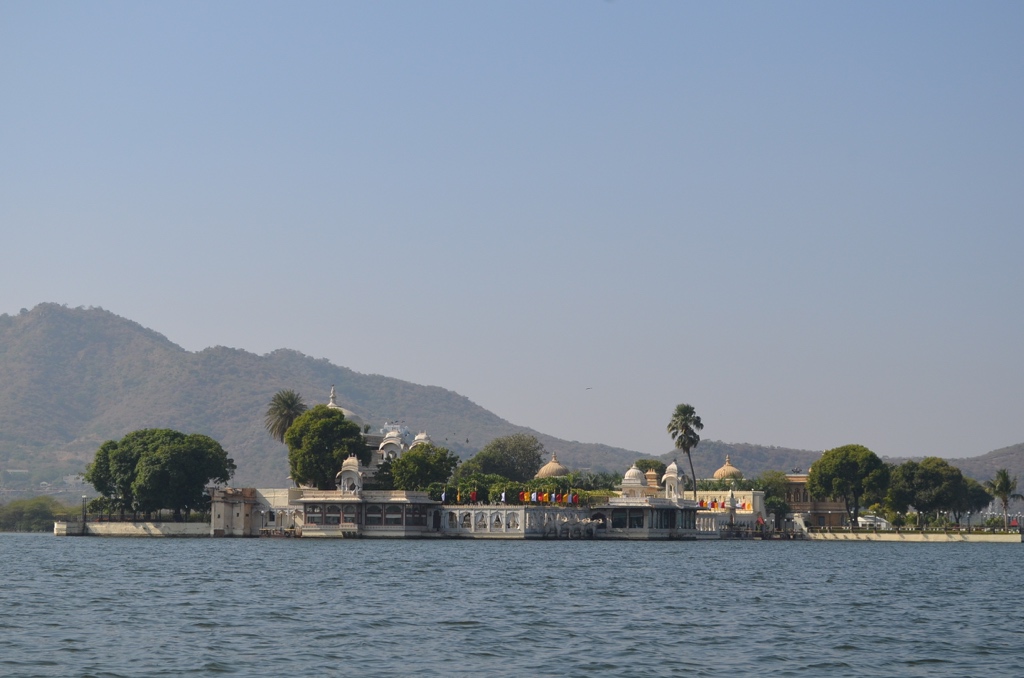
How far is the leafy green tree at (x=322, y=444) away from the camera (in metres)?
128

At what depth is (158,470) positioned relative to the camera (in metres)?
127

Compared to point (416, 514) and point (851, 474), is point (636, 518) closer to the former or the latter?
point (416, 514)

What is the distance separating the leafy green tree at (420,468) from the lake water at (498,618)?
50643mm

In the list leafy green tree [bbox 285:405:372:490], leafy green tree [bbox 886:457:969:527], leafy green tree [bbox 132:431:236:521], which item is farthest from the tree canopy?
leafy green tree [bbox 886:457:969:527]

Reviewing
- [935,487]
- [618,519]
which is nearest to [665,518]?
[618,519]

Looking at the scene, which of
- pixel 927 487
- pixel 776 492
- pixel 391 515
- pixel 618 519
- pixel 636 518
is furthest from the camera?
pixel 776 492

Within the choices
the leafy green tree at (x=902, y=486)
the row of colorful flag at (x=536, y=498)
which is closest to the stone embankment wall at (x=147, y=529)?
the row of colorful flag at (x=536, y=498)

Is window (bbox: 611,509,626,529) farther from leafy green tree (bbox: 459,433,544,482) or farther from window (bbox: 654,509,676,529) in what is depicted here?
leafy green tree (bbox: 459,433,544,482)

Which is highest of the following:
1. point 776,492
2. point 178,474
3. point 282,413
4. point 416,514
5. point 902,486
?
point 282,413

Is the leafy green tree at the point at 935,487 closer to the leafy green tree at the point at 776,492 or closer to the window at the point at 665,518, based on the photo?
the leafy green tree at the point at 776,492

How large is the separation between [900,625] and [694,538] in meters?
87.8

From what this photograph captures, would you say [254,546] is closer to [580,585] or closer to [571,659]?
[580,585]

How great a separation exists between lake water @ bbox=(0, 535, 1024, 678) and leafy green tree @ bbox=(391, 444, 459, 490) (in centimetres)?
5064

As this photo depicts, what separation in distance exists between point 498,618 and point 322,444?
284 ft
